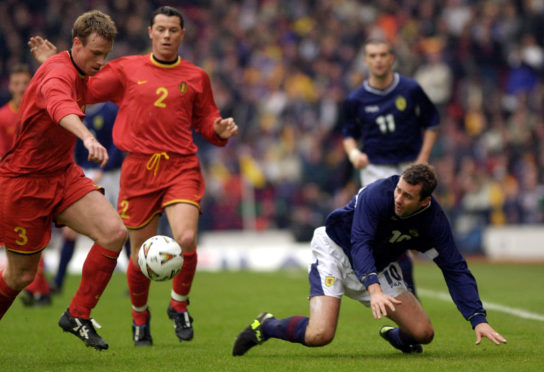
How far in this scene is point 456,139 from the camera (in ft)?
66.8

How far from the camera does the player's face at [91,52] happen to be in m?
6.44

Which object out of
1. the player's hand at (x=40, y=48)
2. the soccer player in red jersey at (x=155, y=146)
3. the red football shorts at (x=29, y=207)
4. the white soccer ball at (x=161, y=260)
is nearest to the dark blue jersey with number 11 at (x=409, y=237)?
the white soccer ball at (x=161, y=260)

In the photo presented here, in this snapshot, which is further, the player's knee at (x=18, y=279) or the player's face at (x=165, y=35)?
the player's face at (x=165, y=35)

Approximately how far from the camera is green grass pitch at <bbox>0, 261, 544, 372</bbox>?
6164 millimetres

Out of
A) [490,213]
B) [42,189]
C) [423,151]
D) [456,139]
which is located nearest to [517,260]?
[490,213]

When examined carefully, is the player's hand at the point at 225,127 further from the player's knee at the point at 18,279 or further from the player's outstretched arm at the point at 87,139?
the player's knee at the point at 18,279

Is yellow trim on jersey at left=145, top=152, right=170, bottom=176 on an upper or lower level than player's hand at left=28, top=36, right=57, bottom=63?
lower

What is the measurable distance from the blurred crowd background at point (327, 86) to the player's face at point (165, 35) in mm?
8968

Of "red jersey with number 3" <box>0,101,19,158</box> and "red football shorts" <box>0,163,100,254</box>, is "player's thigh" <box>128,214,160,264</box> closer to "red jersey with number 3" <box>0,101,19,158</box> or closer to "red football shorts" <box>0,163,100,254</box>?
"red football shorts" <box>0,163,100,254</box>

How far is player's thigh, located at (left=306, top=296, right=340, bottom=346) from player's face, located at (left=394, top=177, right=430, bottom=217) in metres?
0.90

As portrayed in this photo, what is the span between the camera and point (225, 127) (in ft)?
25.4

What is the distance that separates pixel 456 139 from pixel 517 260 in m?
3.42

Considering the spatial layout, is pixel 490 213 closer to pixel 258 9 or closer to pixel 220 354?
pixel 258 9

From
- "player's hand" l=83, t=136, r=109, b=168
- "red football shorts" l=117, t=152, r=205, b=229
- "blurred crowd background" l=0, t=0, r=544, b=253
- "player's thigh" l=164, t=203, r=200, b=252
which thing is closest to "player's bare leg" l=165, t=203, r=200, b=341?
"player's thigh" l=164, t=203, r=200, b=252
